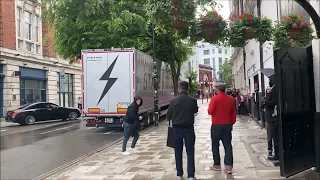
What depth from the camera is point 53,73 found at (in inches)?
1262

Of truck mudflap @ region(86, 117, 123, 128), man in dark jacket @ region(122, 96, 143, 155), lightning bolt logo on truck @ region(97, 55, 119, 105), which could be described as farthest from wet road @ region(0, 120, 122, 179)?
lightning bolt logo on truck @ region(97, 55, 119, 105)

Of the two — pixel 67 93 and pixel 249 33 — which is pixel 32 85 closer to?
pixel 67 93

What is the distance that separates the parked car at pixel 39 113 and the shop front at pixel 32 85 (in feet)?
11.0

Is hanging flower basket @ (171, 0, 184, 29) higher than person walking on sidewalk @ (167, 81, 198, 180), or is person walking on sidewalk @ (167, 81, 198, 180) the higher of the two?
hanging flower basket @ (171, 0, 184, 29)

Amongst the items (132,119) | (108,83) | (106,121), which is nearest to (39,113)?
(106,121)

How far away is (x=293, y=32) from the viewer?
631 centimetres

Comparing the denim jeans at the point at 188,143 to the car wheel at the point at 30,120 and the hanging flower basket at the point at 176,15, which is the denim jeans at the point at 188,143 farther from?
the car wheel at the point at 30,120

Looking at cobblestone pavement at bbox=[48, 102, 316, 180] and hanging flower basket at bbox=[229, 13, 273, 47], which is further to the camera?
cobblestone pavement at bbox=[48, 102, 316, 180]

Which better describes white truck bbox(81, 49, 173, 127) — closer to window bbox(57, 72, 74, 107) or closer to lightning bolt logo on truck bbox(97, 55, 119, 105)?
lightning bolt logo on truck bbox(97, 55, 119, 105)

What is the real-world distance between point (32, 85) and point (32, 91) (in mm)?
1414

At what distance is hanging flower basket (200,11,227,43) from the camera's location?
20.2ft

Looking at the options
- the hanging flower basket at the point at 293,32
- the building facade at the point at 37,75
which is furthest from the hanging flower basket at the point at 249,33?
the building facade at the point at 37,75

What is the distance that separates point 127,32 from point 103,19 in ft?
4.76

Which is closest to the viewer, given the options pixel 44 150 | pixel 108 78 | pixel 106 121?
pixel 44 150
